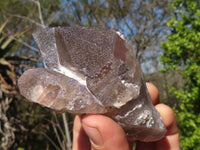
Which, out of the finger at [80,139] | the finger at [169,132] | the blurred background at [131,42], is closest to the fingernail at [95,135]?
the finger at [80,139]

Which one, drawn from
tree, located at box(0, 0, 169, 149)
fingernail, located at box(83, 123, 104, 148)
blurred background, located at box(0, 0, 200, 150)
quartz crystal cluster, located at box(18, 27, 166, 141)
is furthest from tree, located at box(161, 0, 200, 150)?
fingernail, located at box(83, 123, 104, 148)

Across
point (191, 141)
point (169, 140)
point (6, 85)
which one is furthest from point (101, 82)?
point (6, 85)

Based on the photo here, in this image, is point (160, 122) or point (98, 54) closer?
point (98, 54)

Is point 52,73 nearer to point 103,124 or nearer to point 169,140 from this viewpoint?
point 103,124

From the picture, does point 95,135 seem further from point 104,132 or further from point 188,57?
point 188,57

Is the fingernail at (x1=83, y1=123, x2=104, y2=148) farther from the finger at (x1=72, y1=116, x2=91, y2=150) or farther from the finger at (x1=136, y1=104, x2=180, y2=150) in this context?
the finger at (x1=136, y1=104, x2=180, y2=150)

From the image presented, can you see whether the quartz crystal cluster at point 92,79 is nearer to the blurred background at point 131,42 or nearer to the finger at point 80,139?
the finger at point 80,139

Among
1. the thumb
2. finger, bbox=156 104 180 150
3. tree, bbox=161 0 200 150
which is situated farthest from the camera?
tree, bbox=161 0 200 150
